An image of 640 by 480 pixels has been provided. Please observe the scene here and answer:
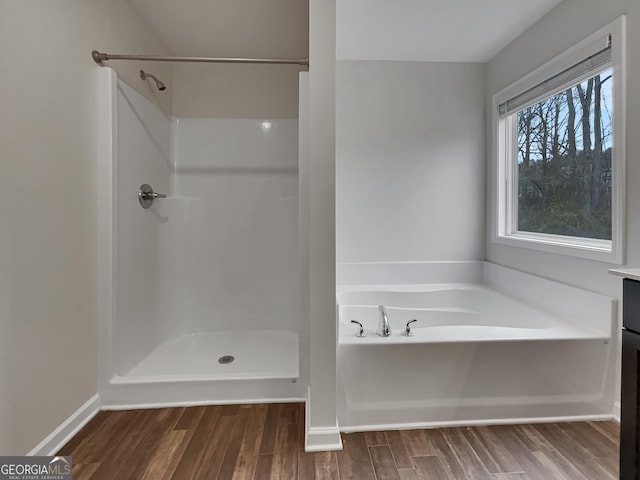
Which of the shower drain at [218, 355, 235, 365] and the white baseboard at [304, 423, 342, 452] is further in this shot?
the shower drain at [218, 355, 235, 365]

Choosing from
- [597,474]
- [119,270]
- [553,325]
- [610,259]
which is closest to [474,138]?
→ [610,259]

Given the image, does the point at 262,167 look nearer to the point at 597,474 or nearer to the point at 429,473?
the point at 429,473

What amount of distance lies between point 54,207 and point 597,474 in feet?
8.16

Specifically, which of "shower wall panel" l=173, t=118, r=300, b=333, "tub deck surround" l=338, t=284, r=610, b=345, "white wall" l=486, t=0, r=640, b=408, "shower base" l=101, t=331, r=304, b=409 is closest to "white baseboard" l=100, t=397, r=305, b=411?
"shower base" l=101, t=331, r=304, b=409

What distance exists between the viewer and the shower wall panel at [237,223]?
254 cm

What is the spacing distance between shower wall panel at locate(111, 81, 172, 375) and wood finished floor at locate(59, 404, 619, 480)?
46 centimetres

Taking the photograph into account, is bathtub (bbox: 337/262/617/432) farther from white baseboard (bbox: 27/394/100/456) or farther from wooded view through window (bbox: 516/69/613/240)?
white baseboard (bbox: 27/394/100/456)

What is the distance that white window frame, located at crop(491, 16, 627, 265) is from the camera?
5.32ft

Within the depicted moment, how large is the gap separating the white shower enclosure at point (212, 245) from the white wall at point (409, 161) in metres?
0.49

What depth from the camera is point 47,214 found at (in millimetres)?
1391

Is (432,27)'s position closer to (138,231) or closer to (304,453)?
(138,231)

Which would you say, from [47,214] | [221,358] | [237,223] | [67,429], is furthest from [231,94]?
[67,429]

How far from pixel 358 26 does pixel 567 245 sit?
1.91 m

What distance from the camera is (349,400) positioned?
1554mm
